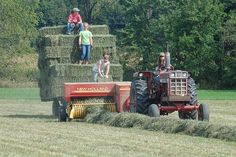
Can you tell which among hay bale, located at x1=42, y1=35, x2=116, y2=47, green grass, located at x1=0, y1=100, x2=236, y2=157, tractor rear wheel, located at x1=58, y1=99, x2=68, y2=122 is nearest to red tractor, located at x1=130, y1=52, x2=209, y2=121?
green grass, located at x1=0, y1=100, x2=236, y2=157

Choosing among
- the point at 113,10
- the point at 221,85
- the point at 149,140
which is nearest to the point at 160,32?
the point at 221,85

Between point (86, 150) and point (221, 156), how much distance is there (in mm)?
2281

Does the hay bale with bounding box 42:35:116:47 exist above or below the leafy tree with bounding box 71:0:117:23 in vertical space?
below

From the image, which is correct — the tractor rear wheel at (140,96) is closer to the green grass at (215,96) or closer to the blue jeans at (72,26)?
the blue jeans at (72,26)

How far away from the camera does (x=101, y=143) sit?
14.5 m

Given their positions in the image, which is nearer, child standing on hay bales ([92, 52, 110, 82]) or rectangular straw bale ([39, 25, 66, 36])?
child standing on hay bales ([92, 52, 110, 82])

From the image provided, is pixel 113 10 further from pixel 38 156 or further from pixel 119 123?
pixel 38 156

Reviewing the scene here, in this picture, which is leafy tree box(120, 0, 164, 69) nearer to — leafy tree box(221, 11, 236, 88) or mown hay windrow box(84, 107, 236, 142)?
leafy tree box(221, 11, 236, 88)

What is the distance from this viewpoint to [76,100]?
872 inches

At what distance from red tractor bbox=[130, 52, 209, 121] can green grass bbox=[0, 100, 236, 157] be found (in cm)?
174

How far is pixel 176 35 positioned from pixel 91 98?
35.1m

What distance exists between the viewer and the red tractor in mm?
19500

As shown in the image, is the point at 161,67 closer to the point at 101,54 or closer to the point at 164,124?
the point at 164,124

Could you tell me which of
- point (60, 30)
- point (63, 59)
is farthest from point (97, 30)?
point (63, 59)
